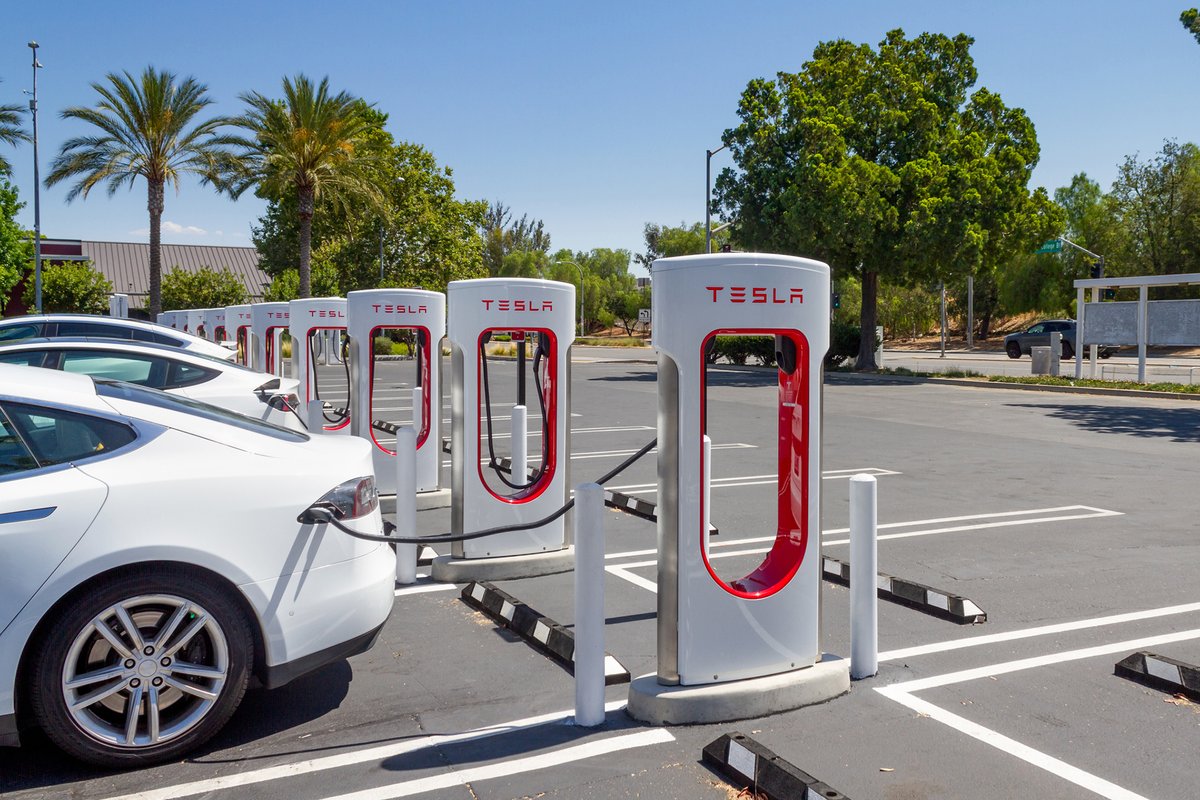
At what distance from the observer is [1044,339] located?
1795 inches

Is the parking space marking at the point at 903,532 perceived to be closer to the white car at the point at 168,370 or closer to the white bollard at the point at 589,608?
the white bollard at the point at 589,608

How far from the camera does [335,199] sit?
38219 mm

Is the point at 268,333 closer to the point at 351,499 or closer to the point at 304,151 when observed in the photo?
the point at 351,499

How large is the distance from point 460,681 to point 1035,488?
24.4 feet

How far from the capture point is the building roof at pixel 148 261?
3135 inches

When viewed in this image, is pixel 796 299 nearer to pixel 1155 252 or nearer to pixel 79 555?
pixel 79 555

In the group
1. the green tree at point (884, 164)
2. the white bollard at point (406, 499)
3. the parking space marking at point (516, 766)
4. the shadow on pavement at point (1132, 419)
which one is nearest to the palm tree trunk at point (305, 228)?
the green tree at point (884, 164)

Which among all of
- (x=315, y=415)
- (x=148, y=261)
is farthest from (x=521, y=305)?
(x=148, y=261)

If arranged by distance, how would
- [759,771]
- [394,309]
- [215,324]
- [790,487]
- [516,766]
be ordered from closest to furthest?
[759,771] < [516,766] < [790,487] < [394,309] < [215,324]

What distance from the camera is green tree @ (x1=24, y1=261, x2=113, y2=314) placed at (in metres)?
58.3

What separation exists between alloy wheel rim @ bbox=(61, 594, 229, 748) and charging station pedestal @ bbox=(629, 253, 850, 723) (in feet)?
5.73

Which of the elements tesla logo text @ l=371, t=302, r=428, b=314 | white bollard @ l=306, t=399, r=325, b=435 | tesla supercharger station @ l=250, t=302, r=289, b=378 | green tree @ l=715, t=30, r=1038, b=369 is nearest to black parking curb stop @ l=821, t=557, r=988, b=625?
tesla logo text @ l=371, t=302, r=428, b=314

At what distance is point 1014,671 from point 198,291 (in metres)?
60.2

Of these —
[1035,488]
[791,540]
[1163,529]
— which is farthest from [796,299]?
[1035,488]
